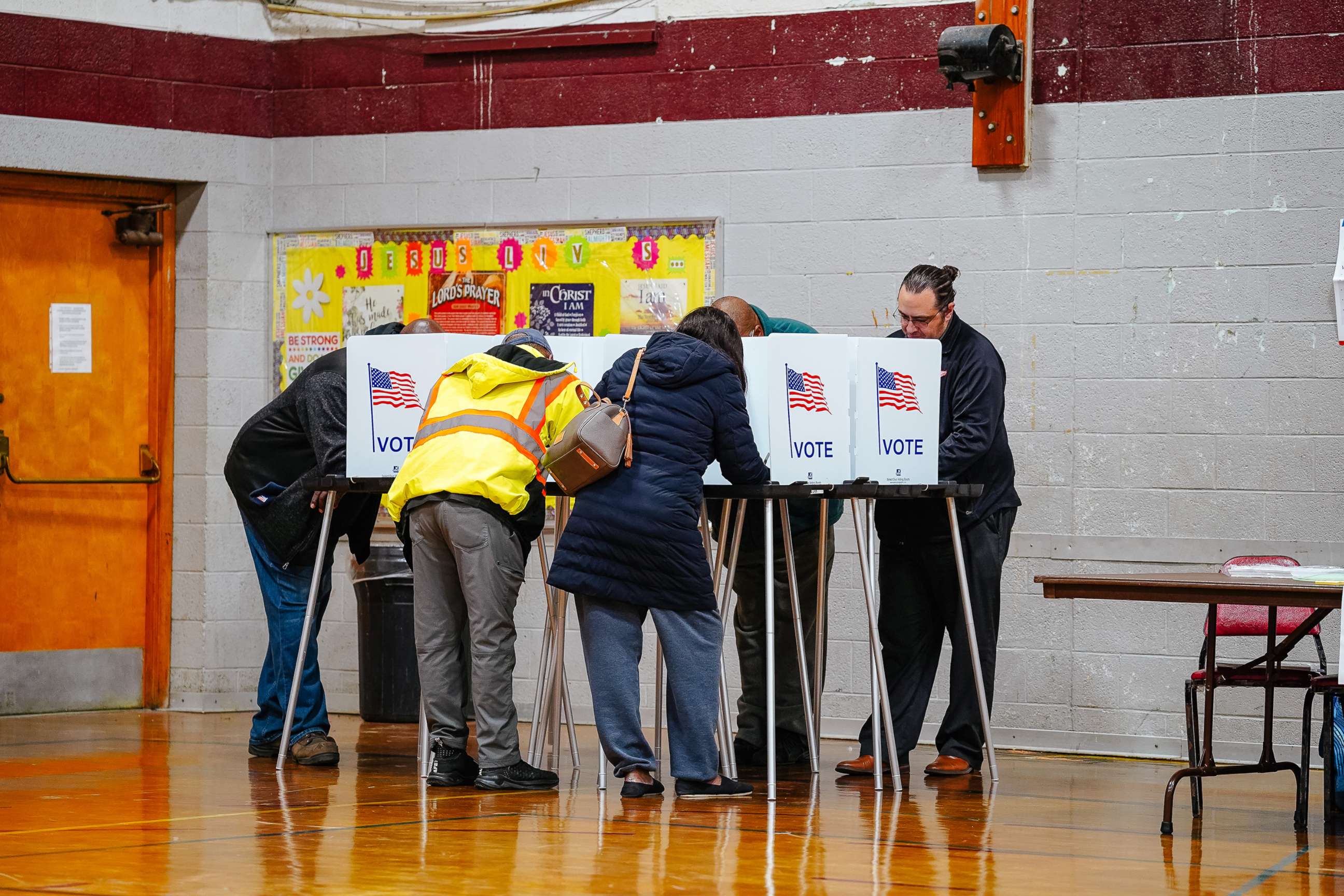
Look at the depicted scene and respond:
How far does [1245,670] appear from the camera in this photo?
5.54 m

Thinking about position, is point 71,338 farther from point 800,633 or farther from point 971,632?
point 971,632

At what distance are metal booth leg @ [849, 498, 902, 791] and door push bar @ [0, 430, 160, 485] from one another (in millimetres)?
3913

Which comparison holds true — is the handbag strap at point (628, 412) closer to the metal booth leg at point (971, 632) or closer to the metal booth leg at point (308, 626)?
the metal booth leg at point (971, 632)

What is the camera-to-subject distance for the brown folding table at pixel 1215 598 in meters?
4.76

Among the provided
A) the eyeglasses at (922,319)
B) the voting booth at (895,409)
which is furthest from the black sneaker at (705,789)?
the eyeglasses at (922,319)

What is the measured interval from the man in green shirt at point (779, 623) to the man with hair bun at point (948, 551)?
309 millimetres

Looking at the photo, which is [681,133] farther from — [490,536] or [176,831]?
[176,831]

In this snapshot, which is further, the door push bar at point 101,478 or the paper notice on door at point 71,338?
the paper notice on door at point 71,338

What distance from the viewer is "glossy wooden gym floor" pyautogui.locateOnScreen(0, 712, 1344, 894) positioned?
420 cm

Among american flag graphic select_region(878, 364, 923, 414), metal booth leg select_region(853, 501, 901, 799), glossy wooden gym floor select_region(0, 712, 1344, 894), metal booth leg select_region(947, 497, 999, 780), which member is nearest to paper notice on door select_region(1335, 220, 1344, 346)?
glossy wooden gym floor select_region(0, 712, 1344, 894)

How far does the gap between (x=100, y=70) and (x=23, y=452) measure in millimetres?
1800

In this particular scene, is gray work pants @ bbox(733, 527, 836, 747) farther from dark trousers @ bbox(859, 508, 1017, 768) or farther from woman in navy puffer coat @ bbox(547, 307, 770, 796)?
woman in navy puffer coat @ bbox(547, 307, 770, 796)

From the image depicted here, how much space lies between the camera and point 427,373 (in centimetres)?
604

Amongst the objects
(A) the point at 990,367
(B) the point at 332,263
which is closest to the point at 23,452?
(B) the point at 332,263
